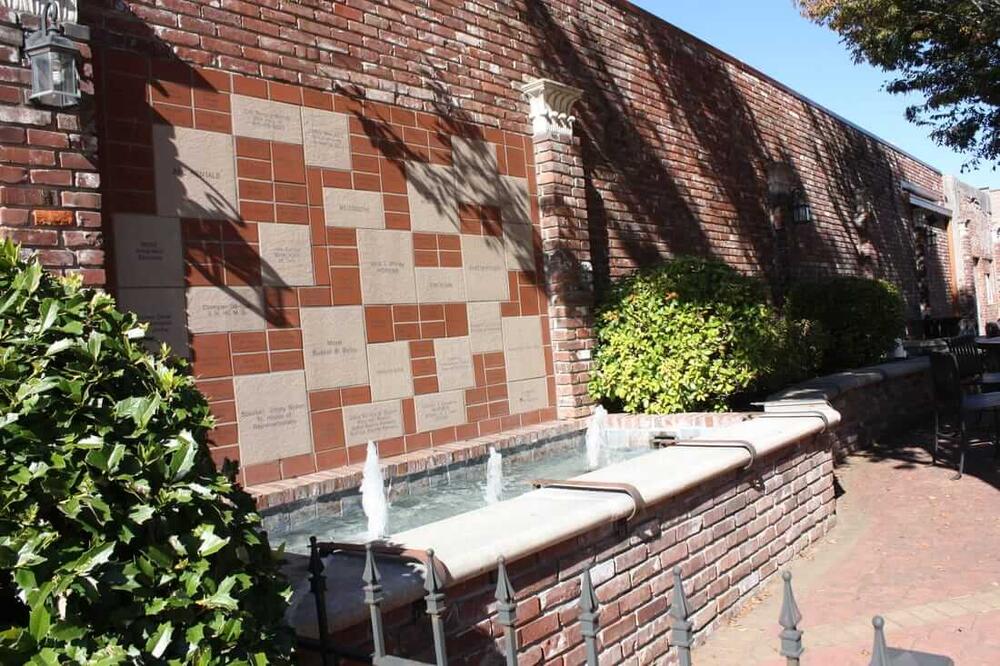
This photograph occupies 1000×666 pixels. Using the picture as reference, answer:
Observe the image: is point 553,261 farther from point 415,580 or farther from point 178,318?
point 415,580

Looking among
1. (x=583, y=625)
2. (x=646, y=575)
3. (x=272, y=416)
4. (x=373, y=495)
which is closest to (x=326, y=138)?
(x=272, y=416)

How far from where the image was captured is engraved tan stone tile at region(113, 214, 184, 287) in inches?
181

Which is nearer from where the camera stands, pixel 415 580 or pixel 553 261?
pixel 415 580

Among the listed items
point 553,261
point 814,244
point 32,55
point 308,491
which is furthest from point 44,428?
point 814,244

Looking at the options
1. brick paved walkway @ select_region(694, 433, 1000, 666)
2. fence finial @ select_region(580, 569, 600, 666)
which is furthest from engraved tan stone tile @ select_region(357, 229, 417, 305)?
fence finial @ select_region(580, 569, 600, 666)

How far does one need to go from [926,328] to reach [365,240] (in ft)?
48.6

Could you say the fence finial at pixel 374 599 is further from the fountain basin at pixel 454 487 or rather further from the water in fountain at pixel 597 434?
the water in fountain at pixel 597 434

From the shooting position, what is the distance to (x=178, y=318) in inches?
190

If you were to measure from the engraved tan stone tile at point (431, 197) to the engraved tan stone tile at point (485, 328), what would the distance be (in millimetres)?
691

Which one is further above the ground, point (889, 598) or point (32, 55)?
point (32, 55)

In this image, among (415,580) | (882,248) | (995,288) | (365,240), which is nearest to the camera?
(415,580)

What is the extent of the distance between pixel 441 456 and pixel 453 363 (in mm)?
905

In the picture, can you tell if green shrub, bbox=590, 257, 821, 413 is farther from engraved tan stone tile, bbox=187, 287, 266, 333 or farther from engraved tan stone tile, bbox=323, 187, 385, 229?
engraved tan stone tile, bbox=187, 287, 266, 333

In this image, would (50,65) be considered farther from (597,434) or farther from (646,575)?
(597,434)
